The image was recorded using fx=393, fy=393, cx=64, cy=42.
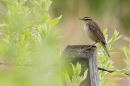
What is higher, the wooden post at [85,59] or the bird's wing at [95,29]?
the bird's wing at [95,29]

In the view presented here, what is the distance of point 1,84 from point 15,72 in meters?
0.08

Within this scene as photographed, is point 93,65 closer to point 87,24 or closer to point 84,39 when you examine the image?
point 87,24

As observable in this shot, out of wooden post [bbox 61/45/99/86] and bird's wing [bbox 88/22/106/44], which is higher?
bird's wing [bbox 88/22/106/44]

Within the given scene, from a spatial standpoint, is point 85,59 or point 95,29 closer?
Answer: point 85,59

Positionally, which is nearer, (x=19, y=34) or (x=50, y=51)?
(x=50, y=51)

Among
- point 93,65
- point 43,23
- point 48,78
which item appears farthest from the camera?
point 43,23

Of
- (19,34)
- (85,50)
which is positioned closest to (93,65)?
(85,50)

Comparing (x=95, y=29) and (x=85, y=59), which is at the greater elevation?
(x=95, y=29)

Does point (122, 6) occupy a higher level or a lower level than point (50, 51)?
higher

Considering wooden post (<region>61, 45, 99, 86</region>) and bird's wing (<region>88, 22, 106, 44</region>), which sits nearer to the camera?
wooden post (<region>61, 45, 99, 86</region>)

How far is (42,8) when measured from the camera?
2.34m

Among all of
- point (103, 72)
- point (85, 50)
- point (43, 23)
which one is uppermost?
point (43, 23)

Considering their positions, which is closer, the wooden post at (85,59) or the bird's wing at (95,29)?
the wooden post at (85,59)

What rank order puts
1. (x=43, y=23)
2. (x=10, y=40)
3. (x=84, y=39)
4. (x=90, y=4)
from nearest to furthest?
(x=10, y=40) → (x=43, y=23) → (x=90, y=4) → (x=84, y=39)
